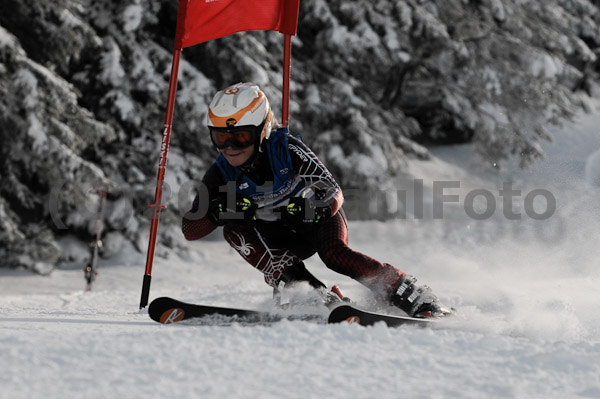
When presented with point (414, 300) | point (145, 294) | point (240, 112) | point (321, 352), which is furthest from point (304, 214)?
point (321, 352)

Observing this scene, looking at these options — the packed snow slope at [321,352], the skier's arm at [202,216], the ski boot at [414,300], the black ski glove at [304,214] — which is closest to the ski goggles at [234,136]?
the skier's arm at [202,216]

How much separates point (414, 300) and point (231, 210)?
122 centimetres

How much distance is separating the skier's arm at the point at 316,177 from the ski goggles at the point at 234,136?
1.02 feet

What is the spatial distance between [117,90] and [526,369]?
913 cm

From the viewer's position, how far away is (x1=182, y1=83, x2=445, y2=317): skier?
3.79 metres

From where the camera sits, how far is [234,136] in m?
3.88

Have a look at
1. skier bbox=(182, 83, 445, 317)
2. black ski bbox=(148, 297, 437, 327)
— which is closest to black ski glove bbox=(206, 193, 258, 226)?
skier bbox=(182, 83, 445, 317)

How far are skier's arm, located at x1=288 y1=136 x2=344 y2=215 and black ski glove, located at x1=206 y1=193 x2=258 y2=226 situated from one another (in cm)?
40

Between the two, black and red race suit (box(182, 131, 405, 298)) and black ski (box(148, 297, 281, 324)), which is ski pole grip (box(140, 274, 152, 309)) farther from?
black ski (box(148, 297, 281, 324))

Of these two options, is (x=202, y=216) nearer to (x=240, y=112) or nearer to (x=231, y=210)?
(x=231, y=210)

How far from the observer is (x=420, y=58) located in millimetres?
15336

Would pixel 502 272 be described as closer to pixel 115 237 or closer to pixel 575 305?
pixel 575 305

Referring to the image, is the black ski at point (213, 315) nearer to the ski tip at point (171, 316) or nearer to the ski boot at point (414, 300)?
the ski tip at point (171, 316)

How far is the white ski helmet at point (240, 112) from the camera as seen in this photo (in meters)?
3.85
